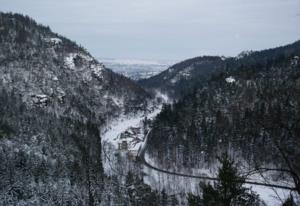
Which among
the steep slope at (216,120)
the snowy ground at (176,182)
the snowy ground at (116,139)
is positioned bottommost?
the snowy ground at (176,182)

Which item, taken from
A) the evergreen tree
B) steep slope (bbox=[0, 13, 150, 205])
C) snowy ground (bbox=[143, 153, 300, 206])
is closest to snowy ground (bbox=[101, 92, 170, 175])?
steep slope (bbox=[0, 13, 150, 205])

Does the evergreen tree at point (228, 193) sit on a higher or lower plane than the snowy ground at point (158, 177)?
higher

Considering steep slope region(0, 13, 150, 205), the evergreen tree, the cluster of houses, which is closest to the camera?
the evergreen tree

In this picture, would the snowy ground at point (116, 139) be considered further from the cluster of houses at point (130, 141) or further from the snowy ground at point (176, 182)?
the snowy ground at point (176, 182)

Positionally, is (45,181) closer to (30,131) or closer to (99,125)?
(30,131)

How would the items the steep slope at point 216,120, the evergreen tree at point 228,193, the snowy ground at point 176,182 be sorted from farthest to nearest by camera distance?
1. the steep slope at point 216,120
2. the snowy ground at point 176,182
3. the evergreen tree at point 228,193

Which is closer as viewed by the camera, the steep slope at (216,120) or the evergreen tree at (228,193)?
A: the evergreen tree at (228,193)

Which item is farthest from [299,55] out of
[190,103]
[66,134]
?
[66,134]

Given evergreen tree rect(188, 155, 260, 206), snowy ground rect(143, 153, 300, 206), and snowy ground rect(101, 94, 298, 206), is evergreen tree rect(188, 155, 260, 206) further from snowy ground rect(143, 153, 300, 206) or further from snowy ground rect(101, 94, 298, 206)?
snowy ground rect(143, 153, 300, 206)

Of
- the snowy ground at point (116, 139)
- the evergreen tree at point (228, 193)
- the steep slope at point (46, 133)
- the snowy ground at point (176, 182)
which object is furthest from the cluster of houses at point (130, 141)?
the evergreen tree at point (228, 193)
